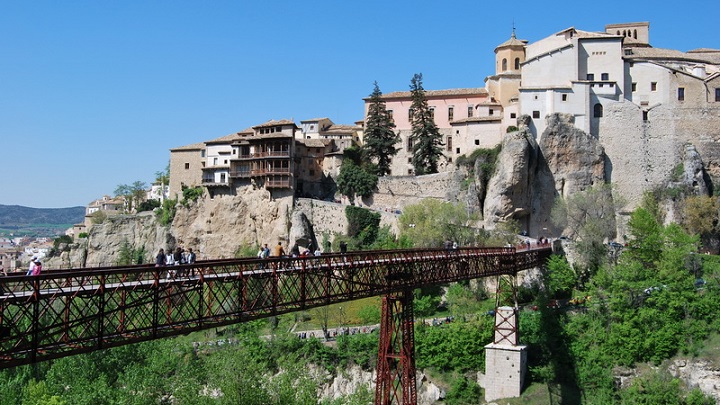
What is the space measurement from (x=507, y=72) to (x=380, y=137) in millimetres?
12830

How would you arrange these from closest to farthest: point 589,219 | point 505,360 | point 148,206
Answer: point 505,360 < point 589,219 < point 148,206

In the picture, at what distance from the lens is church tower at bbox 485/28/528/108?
2643 inches

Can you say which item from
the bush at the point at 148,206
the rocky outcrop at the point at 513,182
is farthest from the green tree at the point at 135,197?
the rocky outcrop at the point at 513,182

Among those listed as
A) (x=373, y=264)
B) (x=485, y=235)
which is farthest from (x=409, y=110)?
(x=373, y=264)

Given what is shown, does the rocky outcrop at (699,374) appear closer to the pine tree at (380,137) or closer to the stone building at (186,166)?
the pine tree at (380,137)

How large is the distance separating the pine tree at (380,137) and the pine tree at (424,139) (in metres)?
2.23

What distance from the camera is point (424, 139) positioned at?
219 ft

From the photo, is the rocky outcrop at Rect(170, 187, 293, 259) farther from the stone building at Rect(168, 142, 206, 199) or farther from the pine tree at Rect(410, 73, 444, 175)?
the pine tree at Rect(410, 73, 444, 175)

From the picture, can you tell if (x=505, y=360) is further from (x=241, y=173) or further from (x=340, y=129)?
(x=340, y=129)

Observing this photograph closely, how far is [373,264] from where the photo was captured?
24219 millimetres

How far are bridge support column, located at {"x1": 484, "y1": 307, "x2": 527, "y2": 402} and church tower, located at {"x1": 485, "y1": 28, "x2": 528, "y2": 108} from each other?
98.9 feet

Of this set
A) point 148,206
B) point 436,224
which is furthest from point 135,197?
point 436,224

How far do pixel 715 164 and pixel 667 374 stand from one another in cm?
2739

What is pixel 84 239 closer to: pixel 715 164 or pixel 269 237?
pixel 269 237
